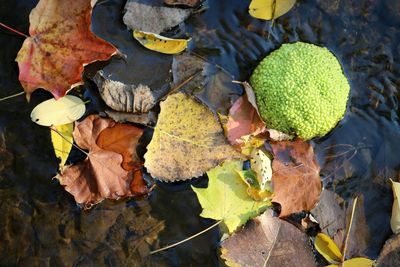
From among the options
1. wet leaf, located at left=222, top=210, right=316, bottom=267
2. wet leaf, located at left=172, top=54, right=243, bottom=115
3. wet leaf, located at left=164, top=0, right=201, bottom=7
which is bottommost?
wet leaf, located at left=222, top=210, right=316, bottom=267

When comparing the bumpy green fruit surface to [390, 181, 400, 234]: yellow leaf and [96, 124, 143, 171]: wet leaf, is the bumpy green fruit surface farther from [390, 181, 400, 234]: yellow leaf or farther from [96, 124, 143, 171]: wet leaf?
[96, 124, 143, 171]: wet leaf

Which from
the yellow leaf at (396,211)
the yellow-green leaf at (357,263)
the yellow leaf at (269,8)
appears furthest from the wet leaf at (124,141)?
the yellow leaf at (396,211)

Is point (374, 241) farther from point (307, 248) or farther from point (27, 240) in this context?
point (27, 240)

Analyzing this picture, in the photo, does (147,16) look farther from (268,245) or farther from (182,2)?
(268,245)

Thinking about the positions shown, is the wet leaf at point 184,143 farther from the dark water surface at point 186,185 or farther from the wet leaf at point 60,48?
the wet leaf at point 60,48

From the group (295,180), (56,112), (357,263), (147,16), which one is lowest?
(357,263)

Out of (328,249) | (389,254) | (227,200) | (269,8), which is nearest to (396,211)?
(389,254)

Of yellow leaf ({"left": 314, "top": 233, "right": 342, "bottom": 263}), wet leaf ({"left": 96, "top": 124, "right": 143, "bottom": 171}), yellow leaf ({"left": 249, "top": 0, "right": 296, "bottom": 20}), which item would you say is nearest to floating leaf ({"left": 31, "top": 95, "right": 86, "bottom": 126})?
wet leaf ({"left": 96, "top": 124, "right": 143, "bottom": 171})
